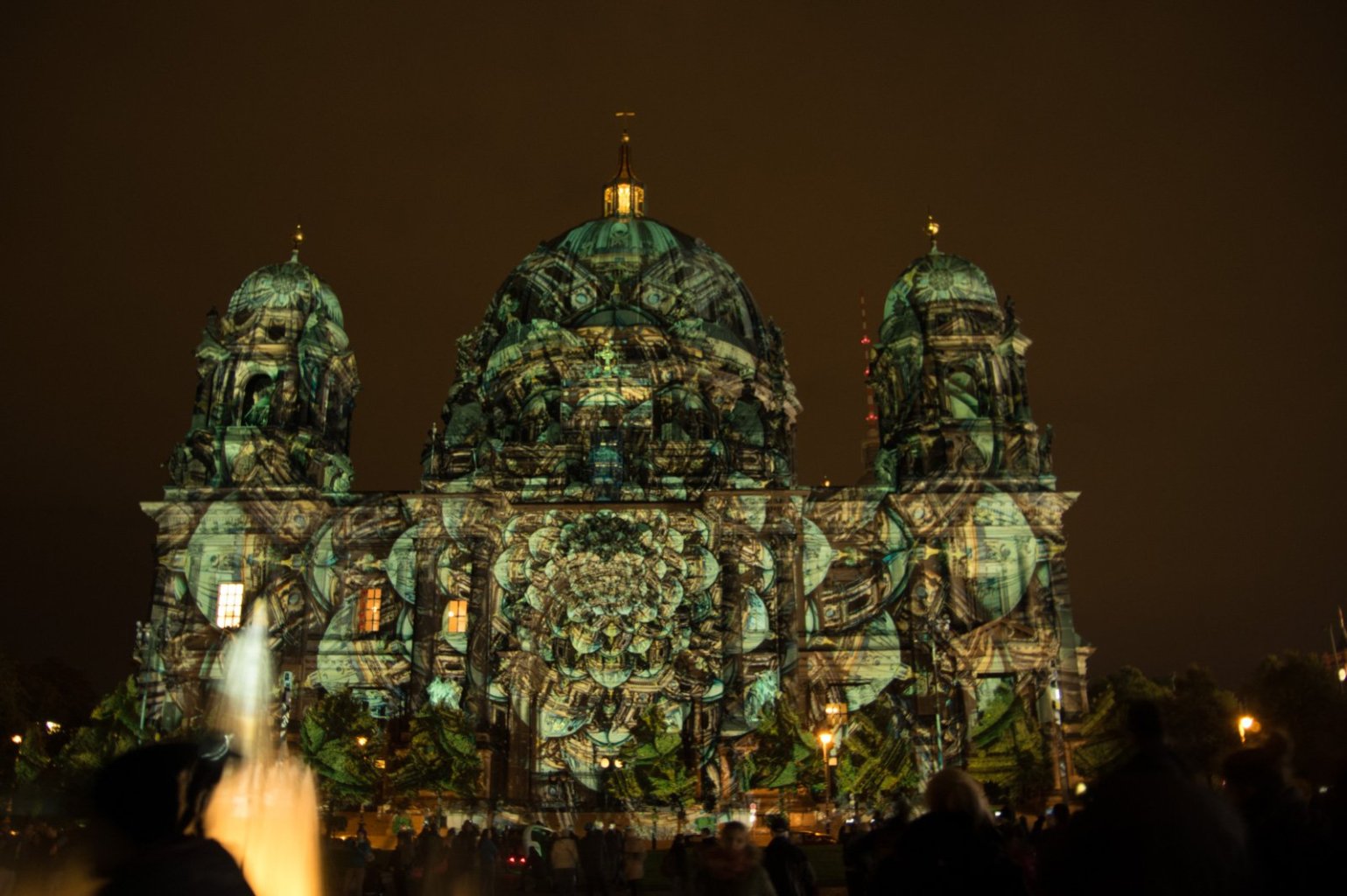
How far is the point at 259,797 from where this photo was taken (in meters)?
23.0

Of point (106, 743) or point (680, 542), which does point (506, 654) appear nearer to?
point (680, 542)

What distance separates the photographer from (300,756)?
2117 inches

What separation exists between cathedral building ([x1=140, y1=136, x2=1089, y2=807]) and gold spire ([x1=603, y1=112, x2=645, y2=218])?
2024 cm

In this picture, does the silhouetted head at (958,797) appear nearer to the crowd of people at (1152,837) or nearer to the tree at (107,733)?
the crowd of people at (1152,837)

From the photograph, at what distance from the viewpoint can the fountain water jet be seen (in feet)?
43.7

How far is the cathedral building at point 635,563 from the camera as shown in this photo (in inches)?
2200

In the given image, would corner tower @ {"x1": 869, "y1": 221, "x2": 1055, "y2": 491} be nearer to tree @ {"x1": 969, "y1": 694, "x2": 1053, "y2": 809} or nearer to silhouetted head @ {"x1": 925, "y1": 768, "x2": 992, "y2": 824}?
tree @ {"x1": 969, "y1": 694, "x2": 1053, "y2": 809}

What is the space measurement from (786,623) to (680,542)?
6.32 meters

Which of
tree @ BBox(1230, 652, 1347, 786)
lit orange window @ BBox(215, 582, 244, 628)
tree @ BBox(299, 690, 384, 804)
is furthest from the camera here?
tree @ BBox(1230, 652, 1347, 786)

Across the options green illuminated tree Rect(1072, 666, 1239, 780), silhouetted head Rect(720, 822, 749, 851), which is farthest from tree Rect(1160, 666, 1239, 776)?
silhouetted head Rect(720, 822, 749, 851)

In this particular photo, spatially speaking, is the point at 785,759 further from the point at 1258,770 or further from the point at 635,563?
the point at 1258,770

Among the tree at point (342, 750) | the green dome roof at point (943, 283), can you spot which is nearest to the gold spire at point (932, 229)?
the green dome roof at point (943, 283)

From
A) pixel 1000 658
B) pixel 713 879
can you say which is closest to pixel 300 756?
pixel 1000 658

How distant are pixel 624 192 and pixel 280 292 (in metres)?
27.6
